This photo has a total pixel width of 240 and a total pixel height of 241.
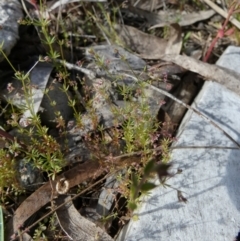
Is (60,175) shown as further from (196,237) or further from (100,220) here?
(196,237)

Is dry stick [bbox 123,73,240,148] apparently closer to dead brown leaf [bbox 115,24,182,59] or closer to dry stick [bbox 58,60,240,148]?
dry stick [bbox 58,60,240,148]

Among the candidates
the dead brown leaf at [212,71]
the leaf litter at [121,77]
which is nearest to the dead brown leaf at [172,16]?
the leaf litter at [121,77]

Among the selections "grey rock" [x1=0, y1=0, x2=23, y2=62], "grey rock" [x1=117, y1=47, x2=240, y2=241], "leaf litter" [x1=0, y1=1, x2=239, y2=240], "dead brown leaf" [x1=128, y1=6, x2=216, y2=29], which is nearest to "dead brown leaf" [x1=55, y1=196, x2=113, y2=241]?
"leaf litter" [x1=0, y1=1, x2=239, y2=240]

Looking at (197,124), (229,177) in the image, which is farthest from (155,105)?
(229,177)

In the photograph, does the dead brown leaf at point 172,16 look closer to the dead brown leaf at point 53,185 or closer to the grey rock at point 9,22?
the grey rock at point 9,22

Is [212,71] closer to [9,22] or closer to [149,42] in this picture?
[149,42]

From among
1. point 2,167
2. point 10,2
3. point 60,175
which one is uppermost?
point 10,2
